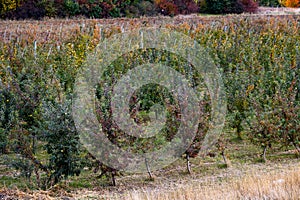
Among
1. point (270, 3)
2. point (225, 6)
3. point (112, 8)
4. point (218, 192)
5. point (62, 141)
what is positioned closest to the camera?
point (218, 192)

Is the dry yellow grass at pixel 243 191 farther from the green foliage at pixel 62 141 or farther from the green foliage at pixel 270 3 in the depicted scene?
the green foliage at pixel 270 3

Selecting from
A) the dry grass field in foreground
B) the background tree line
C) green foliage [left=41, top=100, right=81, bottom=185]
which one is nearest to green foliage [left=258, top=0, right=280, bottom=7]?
the background tree line

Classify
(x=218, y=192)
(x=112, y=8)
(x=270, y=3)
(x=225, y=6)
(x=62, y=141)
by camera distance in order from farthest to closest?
1. (x=270, y=3)
2. (x=225, y=6)
3. (x=112, y=8)
4. (x=62, y=141)
5. (x=218, y=192)

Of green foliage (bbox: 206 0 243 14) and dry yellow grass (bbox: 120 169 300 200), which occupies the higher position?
green foliage (bbox: 206 0 243 14)

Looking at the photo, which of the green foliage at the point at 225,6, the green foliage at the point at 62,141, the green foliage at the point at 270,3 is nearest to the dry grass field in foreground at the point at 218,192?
the green foliage at the point at 62,141

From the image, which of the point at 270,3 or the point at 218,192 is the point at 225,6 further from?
the point at 218,192

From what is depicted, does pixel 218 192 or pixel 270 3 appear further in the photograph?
pixel 270 3

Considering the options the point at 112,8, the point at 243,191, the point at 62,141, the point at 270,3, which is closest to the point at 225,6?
the point at 112,8

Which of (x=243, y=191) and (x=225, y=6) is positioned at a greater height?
(x=225, y=6)

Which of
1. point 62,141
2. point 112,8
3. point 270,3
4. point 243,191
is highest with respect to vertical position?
point 270,3

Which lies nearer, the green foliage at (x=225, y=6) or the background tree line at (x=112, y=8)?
the background tree line at (x=112, y=8)

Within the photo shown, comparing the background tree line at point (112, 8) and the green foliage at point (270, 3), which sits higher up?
the green foliage at point (270, 3)

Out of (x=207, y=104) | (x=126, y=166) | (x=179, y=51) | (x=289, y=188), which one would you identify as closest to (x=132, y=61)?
(x=179, y=51)

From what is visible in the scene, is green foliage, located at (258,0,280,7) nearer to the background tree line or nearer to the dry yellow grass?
the background tree line
